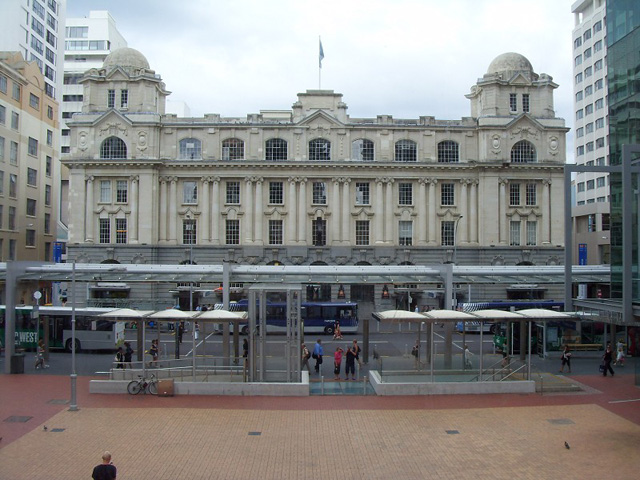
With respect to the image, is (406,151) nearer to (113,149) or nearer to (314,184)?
(314,184)

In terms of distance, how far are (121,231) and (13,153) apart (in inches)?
542

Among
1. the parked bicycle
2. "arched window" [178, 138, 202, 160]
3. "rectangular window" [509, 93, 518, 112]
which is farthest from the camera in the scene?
"rectangular window" [509, 93, 518, 112]

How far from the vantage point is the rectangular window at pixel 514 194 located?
63.1m

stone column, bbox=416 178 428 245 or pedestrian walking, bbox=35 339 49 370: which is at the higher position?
stone column, bbox=416 178 428 245

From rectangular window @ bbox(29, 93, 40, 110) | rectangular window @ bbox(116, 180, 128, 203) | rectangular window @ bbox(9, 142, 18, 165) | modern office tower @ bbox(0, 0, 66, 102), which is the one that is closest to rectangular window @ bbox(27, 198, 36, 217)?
rectangular window @ bbox(9, 142, 18, 165)

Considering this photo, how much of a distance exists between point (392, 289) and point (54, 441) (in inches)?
1768

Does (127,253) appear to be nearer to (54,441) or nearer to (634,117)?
(54,441)

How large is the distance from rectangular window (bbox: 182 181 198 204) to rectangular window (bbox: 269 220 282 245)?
8173mm

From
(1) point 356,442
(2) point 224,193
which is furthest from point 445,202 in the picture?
(1) point 356,442

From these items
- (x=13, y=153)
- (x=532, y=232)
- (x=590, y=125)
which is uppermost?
(x=590, y=125)

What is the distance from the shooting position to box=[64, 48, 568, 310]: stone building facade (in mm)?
61531

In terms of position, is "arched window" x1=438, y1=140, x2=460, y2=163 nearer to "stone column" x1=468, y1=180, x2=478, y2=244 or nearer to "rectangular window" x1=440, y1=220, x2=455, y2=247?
"stone column" x1=468, y1=180, x2=478, y2=244

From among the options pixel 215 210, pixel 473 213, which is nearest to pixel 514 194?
pixel 473 213

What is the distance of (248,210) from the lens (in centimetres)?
6241
